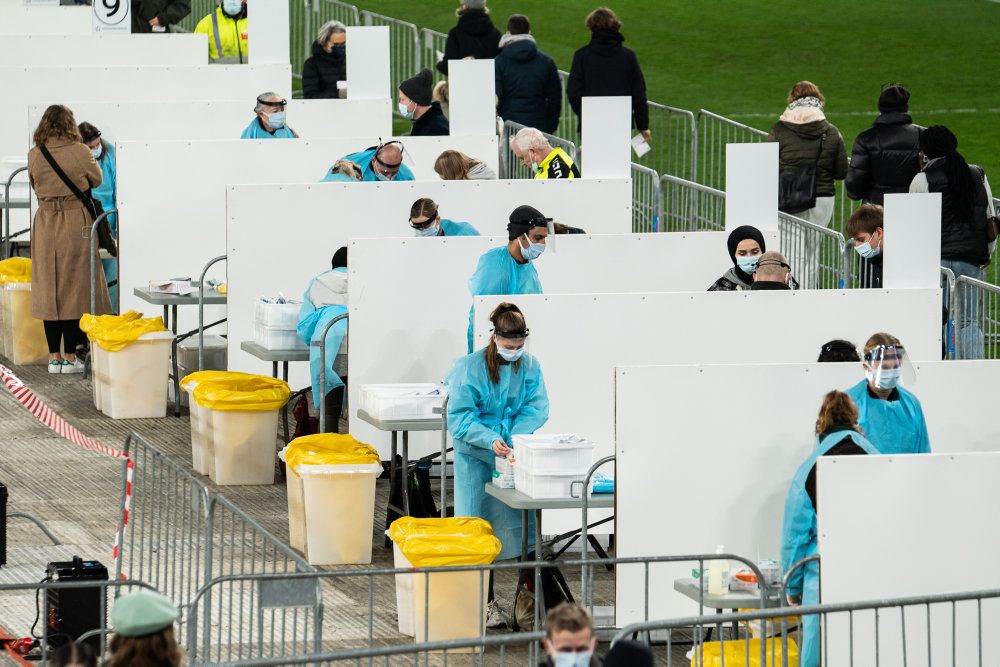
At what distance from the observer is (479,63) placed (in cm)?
1583

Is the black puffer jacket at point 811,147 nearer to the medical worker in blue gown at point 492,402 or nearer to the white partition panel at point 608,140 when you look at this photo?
the white partition panel at point 608,140

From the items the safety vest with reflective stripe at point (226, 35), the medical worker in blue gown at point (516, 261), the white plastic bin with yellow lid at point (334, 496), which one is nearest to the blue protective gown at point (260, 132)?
the safety vest with reflective stripe at point (226, 35)

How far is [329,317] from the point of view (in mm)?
12672

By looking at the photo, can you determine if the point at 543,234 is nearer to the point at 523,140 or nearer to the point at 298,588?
the point at 523,140

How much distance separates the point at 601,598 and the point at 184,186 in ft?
18.7

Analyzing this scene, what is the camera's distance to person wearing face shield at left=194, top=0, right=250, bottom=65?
66.1ft

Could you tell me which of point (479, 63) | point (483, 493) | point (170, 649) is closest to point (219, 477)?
point (483, 493)

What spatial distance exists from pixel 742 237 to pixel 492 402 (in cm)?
225

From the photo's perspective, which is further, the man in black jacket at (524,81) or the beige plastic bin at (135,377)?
the man in black jacket at (524,81)

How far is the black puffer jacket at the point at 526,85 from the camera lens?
59.0 feet

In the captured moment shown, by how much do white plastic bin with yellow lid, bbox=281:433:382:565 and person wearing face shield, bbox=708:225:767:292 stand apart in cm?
226

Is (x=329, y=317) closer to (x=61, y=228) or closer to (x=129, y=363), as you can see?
(x=129, y=363)

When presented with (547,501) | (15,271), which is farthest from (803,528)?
(15,271)

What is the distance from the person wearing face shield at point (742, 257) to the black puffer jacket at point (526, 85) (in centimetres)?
638
